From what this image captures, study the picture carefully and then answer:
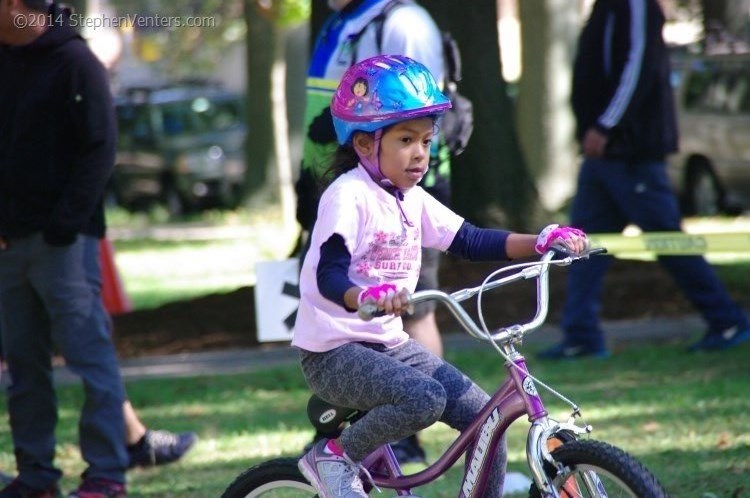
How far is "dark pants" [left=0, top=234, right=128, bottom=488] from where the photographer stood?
602 centimetres

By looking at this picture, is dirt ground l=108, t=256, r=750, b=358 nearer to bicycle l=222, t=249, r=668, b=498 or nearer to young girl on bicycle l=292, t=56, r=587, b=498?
young girl on bicycle l=292, t=56, r=587, b=498

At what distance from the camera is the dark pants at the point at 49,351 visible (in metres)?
6.02

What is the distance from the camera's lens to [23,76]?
6.03 metres

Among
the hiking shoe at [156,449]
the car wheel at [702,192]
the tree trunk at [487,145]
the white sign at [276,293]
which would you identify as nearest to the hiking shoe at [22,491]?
the hiking shoe at [156,449]

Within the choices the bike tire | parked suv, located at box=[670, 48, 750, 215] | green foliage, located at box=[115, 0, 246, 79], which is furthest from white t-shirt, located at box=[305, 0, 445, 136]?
green foliage, located at box=[115, 0, 246, 79]

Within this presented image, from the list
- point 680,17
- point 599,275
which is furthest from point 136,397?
point 680,17

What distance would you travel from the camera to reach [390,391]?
4.34 metres

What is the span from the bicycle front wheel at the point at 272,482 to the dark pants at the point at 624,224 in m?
4.35

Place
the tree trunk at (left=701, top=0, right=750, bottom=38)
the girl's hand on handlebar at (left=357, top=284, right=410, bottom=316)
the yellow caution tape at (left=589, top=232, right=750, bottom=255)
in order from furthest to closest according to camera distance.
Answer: the tree trunk at (left=701, top=0, right=750, bottom=38)
the yellow caution tape at (left=589, top=232, right=750, bottom=255)
the girl's hand on handlebar at (left=357, top=284, right=410, bottom=316)

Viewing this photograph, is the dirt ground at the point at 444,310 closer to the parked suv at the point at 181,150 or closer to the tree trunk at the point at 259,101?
the tree trunk at the point at 259,101

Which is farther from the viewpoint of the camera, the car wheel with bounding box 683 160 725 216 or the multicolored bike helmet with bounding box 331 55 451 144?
the car wheel with bounding box 683 160 725 216

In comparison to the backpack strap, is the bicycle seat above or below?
below

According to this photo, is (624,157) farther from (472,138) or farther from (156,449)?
(472,138)

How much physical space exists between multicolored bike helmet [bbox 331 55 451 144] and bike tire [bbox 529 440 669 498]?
41.6 inches
